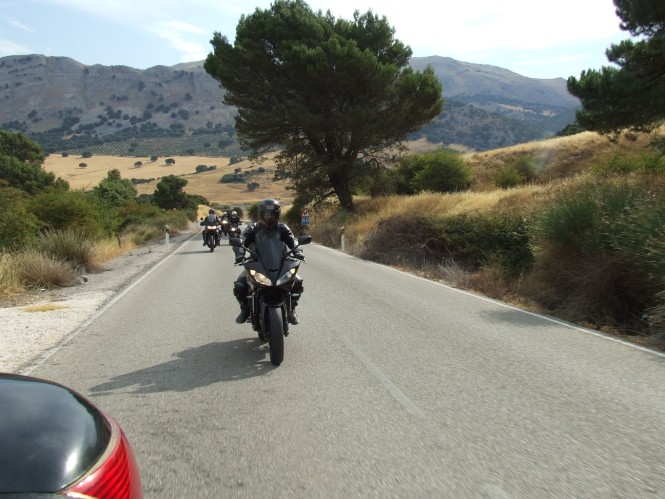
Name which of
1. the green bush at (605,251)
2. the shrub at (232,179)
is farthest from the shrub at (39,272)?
the shrub at (232,179)

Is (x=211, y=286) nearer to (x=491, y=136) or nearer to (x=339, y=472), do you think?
(x=339, y=472)

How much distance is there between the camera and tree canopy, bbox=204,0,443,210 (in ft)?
105

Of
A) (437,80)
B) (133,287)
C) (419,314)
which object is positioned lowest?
(133,287)

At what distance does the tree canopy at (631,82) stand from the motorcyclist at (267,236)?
1168cm

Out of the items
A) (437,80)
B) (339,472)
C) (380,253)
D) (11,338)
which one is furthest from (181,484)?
(437,80)

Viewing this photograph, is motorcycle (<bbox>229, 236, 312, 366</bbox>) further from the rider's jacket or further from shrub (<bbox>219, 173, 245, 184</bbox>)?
shrub (<bbox>219, 173, 245, 184</bbox>)

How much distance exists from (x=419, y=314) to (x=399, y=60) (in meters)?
28.7

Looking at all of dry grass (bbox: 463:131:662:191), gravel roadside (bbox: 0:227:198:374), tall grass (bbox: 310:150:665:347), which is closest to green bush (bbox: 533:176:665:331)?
tall grass (bbox: 310:150:665:347)

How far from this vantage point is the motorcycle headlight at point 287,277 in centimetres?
659

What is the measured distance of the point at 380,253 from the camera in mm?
21266

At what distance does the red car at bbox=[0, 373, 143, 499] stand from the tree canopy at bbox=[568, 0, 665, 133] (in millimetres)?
15655

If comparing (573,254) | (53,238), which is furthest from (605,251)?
(53,238)

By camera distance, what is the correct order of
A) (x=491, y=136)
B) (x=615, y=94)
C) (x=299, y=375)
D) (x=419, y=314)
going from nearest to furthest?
1. (x=299, y=375)
2. (x=419, y=314)
3. (x=615, y=94)
4. (x=491, y=136)

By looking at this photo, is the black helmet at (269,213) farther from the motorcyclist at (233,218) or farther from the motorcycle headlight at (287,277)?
the motorcyclist at (233,218)
